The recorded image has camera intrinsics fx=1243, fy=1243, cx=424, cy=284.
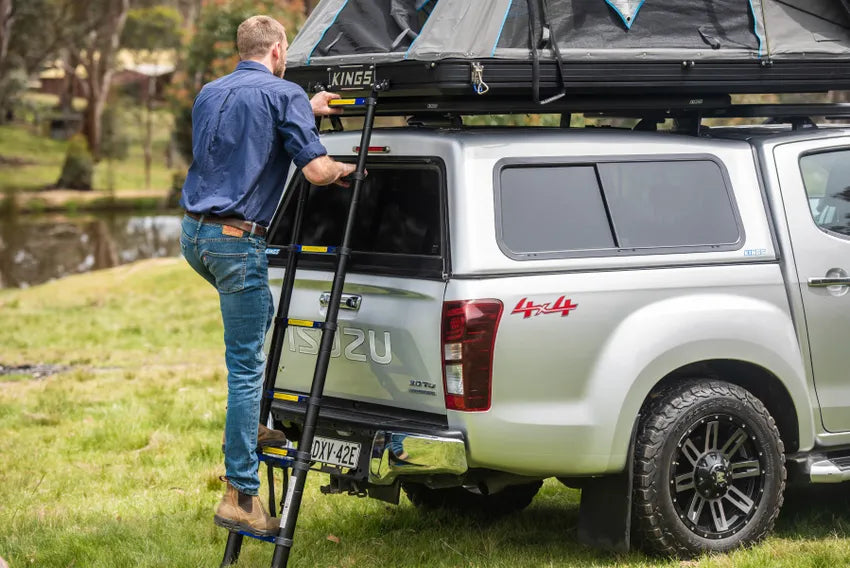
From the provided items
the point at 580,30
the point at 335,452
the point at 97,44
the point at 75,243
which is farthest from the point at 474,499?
the point at 97,44

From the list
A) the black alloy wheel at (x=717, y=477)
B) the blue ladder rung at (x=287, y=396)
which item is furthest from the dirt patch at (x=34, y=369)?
the black alloy wheel at (x=717, y=477)

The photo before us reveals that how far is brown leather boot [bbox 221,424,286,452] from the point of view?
5.51 meters

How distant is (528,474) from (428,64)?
A: 5.71 ft

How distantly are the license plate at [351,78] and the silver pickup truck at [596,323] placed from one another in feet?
0.84

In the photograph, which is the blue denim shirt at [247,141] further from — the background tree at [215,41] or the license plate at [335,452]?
the background tree at [215,41]

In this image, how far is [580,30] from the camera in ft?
18.0

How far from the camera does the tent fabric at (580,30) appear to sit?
17.3 feet

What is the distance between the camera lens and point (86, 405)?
32.2 ft

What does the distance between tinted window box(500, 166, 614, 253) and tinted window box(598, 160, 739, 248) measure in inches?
3.3

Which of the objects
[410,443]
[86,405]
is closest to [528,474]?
[410,443]

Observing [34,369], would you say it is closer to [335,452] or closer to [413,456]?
[335,452]

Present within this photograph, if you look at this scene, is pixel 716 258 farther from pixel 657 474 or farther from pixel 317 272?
pixel 317 272

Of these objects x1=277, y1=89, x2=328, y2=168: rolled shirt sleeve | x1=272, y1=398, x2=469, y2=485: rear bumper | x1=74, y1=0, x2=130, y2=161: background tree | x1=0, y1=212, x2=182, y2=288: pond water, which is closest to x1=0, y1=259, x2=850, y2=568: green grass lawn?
x1=272, y1=398, x2=469, y2=485: rear bumper

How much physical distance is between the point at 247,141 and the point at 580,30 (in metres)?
1.56
